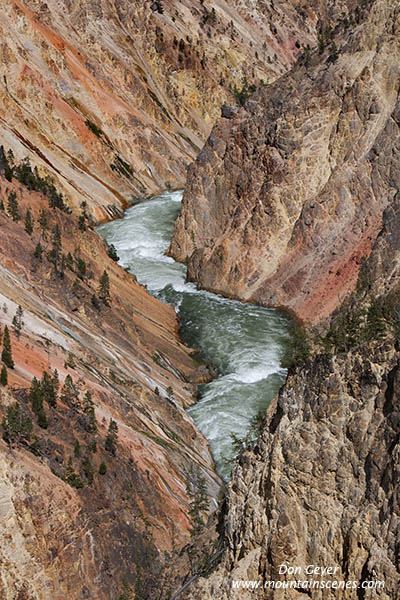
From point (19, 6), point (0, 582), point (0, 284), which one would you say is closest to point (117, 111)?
point (19, 6)

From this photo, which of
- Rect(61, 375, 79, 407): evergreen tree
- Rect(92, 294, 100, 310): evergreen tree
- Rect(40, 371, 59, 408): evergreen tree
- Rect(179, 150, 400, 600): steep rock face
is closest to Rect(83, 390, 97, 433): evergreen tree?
Rect(61, 375, 79, 407): evergreen tree

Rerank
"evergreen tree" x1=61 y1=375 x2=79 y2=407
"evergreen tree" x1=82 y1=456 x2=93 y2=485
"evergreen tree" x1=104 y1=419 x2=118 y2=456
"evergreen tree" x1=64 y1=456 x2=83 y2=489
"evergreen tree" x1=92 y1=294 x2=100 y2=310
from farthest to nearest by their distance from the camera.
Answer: "evergreen tree" x1=92 y1=294 x2=100 y2=310 → "evergreen tree" x1=61 y1=375 x2=79 y2=407 → "evergreen tree" x1=104 y1=419 x2=118 y2=456 → "evergreen tree" x1=82 y1=456 x2=93 y2=485 → "evergreen tree" x1=64 y1=456 x2=83 y2=489

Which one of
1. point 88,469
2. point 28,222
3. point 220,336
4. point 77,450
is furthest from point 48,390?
point 220,336

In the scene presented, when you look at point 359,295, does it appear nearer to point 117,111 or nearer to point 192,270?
point 192,270

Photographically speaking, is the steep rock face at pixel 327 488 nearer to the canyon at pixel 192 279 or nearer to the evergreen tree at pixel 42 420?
the canyon at pixel 192 279

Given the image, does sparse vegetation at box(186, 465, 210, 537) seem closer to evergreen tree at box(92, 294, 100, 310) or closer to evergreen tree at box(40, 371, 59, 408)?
evergreen tree at box(40, 371, 59, 408)

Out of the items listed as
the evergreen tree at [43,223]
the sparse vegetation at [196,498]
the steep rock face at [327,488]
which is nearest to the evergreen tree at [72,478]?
the sparse vegetation at [196,498]
